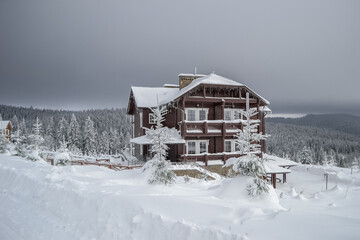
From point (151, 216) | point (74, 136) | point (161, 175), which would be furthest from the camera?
point (74, 136)

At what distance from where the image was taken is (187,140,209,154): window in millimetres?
24250

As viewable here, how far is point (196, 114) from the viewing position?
2525 centimetres

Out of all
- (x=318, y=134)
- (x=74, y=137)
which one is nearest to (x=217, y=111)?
(x=74, y=137)

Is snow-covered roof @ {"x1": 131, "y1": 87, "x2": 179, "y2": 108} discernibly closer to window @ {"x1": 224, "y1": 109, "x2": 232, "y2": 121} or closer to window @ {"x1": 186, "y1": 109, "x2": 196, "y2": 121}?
window @ {"x1": 186, "y1": 109, "x2": 196, "y2": 121}

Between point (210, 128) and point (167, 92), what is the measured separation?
28.1 ft

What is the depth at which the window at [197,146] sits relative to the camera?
79.6 feet

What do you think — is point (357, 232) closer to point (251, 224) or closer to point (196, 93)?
point (251, 224)

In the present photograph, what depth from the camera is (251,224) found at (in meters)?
6.35

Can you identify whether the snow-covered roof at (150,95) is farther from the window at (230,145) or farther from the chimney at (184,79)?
the window at (230,145)

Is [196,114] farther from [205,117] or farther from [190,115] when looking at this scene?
[205,117]

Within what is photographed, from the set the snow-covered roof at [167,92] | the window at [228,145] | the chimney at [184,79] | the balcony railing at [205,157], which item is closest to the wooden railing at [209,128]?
the window at [228,145]

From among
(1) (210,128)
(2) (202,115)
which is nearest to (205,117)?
(2) (202,115)

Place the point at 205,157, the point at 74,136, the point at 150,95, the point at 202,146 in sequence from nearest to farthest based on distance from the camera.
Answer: the point at 205,157, the point at 202,146, the point at 150,95, the point at 74,136

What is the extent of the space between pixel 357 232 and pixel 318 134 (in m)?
224
